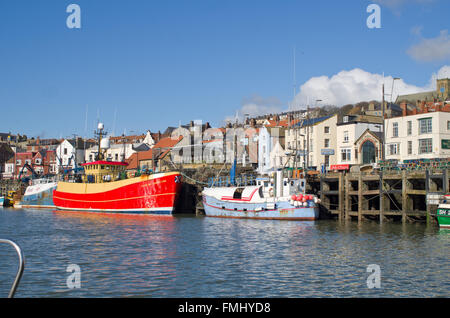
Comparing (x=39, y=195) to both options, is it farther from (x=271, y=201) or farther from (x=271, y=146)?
(x=271, y=201)

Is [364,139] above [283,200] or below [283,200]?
above

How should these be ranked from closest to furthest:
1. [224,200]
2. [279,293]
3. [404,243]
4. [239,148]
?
[279,293] < [404,243] < [224,200] < [239,148]

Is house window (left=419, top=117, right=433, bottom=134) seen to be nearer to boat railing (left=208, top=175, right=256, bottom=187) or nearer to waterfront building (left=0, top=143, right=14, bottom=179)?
boat railing (left=208, top=175, right=256, bottom=187)

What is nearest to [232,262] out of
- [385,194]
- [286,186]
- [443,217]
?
[443,217]

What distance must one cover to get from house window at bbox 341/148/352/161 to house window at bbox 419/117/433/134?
39.4 feet

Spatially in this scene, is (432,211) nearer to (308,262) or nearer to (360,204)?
(360,204)

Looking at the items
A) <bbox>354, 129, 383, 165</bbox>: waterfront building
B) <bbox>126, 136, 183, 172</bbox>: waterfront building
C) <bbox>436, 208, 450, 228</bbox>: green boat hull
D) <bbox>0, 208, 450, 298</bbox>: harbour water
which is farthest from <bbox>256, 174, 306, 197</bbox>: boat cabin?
<bbox>126, 136, 183, 172</bbox>: waterfront building

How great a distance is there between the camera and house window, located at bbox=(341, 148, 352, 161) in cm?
6850

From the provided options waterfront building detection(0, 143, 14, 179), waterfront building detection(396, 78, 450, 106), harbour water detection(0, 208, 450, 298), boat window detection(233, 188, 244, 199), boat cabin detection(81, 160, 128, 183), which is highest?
waterfront building detection(396, 78, 450, 106)

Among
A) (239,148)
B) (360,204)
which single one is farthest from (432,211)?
(239,148)

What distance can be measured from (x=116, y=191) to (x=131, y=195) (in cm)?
311

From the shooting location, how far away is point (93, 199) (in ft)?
221

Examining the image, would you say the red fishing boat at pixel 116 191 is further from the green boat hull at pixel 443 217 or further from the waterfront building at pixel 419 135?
the green boat hull at pixel 443 217
